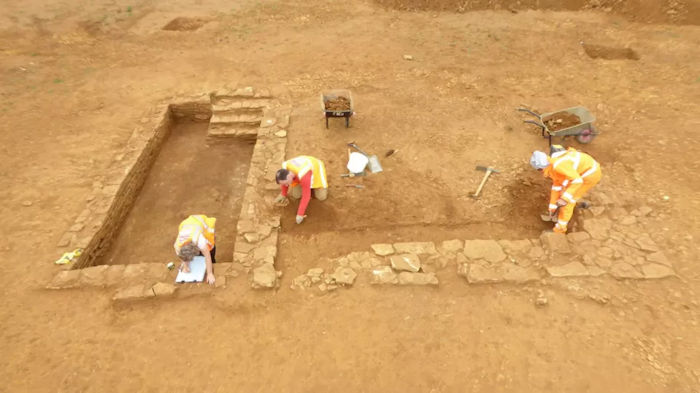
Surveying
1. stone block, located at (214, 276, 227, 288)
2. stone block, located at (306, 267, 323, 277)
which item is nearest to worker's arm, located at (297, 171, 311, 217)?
stone block, located at (306, 267, 323, 277)

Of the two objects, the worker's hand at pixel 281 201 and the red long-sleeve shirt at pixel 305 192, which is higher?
the red long-sleeve shirt at pixel 305 192

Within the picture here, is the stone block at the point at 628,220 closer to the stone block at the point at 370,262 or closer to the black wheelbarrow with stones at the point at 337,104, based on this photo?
the stone block at the point at 370,262

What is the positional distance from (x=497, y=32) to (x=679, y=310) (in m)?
9.12

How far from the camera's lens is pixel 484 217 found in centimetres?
600

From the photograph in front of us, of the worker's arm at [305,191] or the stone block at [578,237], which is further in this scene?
the worker's arm at [305,191]

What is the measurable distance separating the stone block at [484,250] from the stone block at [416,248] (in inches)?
19.6

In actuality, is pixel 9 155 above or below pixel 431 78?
above

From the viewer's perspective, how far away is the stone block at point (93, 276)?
5145 mm

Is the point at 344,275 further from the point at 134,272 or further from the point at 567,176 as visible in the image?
the point at 567,176

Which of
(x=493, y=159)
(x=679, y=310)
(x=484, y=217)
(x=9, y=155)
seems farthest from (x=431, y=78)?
(x=9, y=155)

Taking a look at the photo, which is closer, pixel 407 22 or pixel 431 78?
pixel 431 78

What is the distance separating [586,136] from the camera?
22.7ft

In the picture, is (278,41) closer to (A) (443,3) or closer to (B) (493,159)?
(A) (443,3)

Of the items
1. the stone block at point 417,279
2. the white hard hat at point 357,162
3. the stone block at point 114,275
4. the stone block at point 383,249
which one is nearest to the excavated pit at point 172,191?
the stone block at point 114,275
